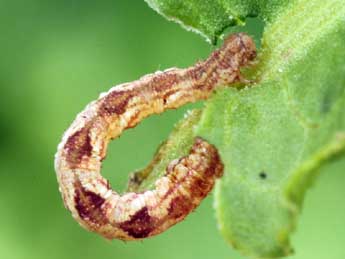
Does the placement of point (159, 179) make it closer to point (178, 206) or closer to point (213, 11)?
point (178, 206)

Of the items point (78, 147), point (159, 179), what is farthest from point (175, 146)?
point (78, 147)

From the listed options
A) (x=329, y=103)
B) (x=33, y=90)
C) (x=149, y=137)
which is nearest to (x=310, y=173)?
(x=329, y=103)

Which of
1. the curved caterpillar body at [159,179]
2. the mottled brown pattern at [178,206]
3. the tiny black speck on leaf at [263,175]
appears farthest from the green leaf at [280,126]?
the mottled brown pattern at [178,206]

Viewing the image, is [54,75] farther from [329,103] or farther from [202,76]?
[329,103]

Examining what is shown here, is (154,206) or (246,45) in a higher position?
(246,45)

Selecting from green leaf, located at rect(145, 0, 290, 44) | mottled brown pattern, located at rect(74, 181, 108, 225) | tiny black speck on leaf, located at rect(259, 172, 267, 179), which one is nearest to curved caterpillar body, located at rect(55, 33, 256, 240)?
mottled brown pattern, located at rect(74, 181, 108, 225)

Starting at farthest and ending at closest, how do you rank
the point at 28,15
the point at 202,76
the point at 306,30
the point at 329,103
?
the point at 28,15 < the point at 202,76 < the point at 306,30 < the point at 329,103

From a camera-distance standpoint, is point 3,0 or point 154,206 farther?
point 3,0
